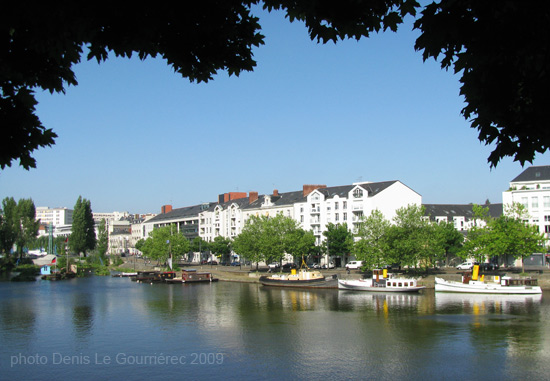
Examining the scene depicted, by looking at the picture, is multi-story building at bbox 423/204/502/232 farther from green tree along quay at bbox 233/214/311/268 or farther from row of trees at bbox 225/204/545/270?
green tree along quay at bbox 233/214/311/268

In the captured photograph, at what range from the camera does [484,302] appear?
50.9 m

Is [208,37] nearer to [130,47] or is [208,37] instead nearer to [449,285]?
[130,47]

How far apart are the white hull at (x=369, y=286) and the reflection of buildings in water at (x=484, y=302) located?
11.7 feet

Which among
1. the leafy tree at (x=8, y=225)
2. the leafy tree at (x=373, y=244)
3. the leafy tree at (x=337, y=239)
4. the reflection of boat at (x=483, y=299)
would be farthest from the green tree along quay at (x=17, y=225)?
the reflection of boat at (x=483, y=299)

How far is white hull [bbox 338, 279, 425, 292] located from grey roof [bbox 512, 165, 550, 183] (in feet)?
94.9

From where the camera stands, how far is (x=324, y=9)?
6496 mm

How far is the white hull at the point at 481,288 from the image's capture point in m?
55.2

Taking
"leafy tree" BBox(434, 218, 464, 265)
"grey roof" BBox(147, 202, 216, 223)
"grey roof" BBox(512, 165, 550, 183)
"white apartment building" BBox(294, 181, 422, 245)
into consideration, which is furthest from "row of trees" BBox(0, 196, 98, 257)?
"grey roof" BBox(512, 165, 550, 183)

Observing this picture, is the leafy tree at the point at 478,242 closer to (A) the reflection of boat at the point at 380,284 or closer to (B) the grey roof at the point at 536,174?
(A) the reflection of boat at the point at 380,284

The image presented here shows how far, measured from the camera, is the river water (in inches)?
1036

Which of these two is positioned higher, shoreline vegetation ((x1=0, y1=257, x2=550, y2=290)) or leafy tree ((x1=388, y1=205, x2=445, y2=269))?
leafy tree ((x1=388, y1=205, x2=445, y2=269))

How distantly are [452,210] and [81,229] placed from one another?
76.9 meters

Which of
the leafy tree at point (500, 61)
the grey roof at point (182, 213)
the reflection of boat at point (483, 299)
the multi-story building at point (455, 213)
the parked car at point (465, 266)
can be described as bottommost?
the reflection of boat at point (483, 299)

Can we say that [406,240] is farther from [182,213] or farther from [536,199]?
[182,213]
